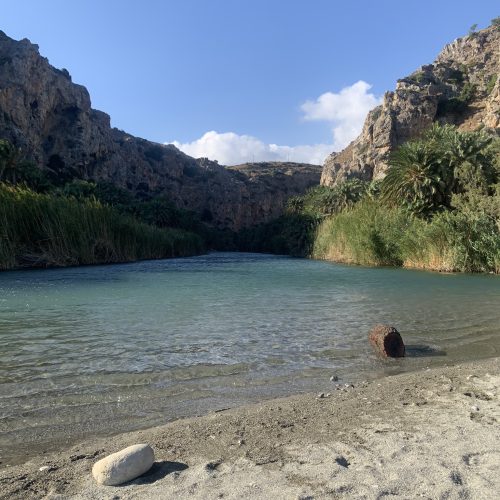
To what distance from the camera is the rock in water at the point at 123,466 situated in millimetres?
2910

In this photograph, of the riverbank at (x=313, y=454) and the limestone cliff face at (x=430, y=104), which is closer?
the riverbank at (x=313, y=454)

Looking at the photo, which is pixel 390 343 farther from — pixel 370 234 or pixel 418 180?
pixel 418 180

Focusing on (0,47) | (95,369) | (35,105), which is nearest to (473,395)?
(95,369)

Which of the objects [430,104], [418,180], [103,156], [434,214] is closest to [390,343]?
[434,214]

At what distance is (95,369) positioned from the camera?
610 cm

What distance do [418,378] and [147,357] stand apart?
12.4 ft

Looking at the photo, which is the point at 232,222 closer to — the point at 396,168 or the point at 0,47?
the point at 0,47

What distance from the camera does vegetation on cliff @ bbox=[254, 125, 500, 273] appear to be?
24438 millimetres

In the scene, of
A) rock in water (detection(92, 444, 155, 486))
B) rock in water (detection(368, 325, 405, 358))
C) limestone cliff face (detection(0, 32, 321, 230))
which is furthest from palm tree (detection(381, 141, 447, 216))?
limestone cliff face (detection(0, 32, 321, 230))

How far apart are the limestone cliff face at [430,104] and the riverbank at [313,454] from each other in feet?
259

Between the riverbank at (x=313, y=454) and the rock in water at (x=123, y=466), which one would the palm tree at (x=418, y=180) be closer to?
the riverbank at (x=313, y=454)

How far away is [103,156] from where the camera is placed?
103500 millimetres

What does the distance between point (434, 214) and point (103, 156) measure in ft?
292

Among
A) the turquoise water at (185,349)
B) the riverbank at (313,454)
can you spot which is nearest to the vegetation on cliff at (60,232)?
the turquoise water at (185,349)
